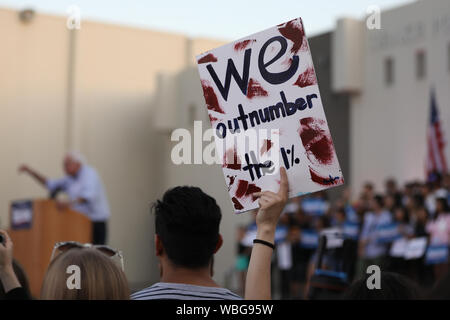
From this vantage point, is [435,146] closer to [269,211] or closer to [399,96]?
[399,96]

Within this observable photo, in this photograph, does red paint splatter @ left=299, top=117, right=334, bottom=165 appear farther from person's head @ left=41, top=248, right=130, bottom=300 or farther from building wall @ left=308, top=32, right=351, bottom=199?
building wall @ left=308, top=32, right=351, bottom=199

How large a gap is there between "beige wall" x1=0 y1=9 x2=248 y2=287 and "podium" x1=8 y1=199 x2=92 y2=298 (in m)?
9.62

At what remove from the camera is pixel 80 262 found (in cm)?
250

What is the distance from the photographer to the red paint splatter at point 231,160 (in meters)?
3.08

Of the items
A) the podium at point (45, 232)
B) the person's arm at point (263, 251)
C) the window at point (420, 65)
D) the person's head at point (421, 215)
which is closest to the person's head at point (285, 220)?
the person's head at point (421, 215)

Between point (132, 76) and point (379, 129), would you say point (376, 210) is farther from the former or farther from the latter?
point (132, 76)

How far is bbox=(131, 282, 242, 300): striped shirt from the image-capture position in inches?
95.1

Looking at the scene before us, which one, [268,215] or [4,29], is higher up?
[4,29]

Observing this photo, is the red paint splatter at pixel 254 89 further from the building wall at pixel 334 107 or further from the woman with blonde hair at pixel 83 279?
the building wall at pixel 334 107

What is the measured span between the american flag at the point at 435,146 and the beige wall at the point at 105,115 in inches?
228

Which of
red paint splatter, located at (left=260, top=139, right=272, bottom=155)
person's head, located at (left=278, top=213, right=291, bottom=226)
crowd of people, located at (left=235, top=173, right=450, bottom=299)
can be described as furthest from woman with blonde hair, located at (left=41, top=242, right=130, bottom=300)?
person's head, located at (left=278, top=213, right=291, bottom=226)

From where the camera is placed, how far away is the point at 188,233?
2.49 metres
